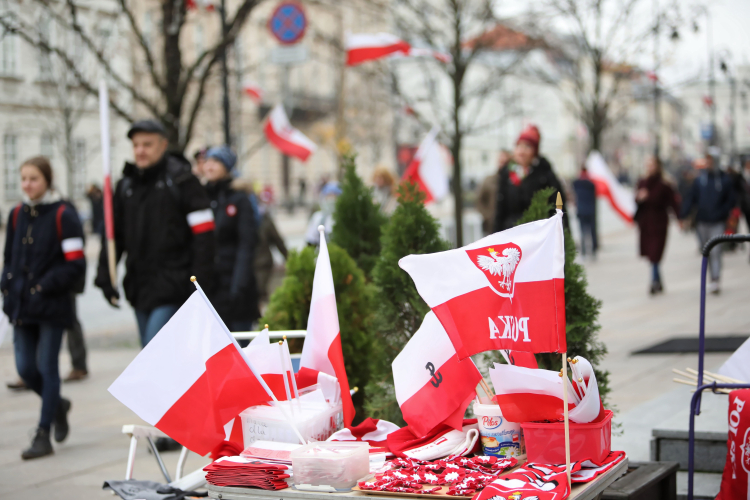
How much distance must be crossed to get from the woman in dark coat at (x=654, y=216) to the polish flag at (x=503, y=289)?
34.3 ft

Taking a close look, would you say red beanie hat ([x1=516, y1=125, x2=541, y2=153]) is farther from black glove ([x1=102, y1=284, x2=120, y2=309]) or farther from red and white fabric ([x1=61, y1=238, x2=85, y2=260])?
red and white fabric ([x1=61, y1=238, x2=85, y2=260])

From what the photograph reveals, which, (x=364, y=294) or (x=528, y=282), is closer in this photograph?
(x=528, y=282)

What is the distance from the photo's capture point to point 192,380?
3.40m

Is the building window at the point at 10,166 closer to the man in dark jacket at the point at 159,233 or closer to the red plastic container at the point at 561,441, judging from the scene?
the man in dark jacket at the point at 159,233

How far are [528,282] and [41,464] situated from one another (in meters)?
3.86

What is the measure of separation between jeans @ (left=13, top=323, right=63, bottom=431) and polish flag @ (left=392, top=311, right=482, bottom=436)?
122 inches

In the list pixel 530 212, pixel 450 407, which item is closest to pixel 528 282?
pixel 450 407

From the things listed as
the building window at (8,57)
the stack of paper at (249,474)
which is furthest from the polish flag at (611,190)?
the building window at (8,57)

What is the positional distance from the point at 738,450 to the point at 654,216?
1029 centimetres

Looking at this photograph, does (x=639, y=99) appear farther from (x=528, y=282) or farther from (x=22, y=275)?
(x=528, y=282)

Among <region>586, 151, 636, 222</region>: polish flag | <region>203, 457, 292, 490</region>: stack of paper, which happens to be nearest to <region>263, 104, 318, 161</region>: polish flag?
<region>586, 151, 636, 222</region>: polish flag

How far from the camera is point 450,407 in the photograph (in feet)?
11.5

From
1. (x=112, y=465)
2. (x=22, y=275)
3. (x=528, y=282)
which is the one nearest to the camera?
(x=528, y=282)

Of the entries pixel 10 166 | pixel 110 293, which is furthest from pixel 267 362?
pixel 10 166
